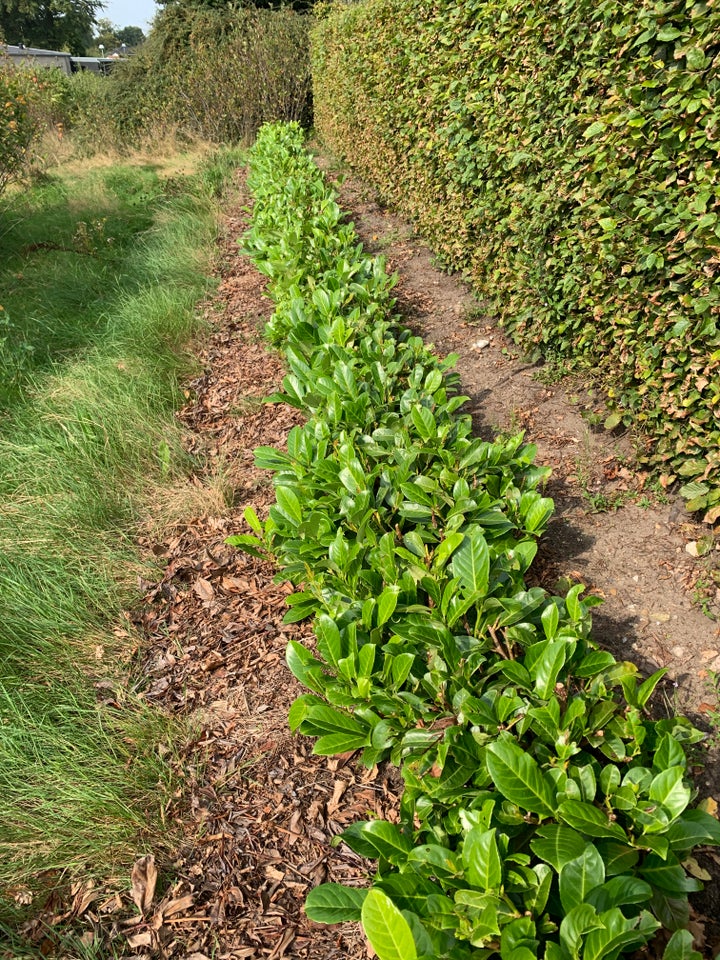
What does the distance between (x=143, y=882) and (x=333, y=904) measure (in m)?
0.92

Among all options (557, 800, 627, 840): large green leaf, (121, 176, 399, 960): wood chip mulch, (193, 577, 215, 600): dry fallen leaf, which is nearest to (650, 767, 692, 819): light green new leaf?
(557, 800, 627, 840): large green leaf

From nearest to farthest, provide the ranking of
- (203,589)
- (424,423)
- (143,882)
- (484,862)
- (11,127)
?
(484,862) → (143,882) → (424,423) → (203,589) → (11,127)

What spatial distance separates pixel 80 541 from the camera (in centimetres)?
335

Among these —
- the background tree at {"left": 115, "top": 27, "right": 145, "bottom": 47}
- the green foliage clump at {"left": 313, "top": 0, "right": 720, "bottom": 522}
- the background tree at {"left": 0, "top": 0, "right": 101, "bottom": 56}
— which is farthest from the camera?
the background tree at {"left": 115, "top": 27, "right": 145, "bottom": 47}

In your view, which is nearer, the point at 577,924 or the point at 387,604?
the point at 577,924

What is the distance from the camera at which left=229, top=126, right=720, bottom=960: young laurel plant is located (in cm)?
125

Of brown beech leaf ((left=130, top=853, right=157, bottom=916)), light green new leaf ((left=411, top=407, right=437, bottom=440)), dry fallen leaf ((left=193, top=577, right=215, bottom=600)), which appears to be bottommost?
brown beech leaf ((left=130, top=853, right=157, bottom=916))

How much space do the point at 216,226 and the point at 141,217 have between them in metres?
2.66

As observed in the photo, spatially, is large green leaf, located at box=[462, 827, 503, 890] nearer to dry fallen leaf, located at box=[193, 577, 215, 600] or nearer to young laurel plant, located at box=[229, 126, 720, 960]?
young laurel plant, located at box=[229, 126, 720, 960]

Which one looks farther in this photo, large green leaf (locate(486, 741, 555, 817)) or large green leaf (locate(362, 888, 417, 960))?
large green leaf (locate(486, 741, 555, 817))

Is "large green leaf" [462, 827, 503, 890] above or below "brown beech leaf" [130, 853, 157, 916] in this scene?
above

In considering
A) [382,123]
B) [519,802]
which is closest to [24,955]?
[519,802]

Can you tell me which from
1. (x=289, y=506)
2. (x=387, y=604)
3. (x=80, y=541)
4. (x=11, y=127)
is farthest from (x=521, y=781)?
(x=11, y=127)

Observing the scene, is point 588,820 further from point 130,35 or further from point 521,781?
point 130,35
